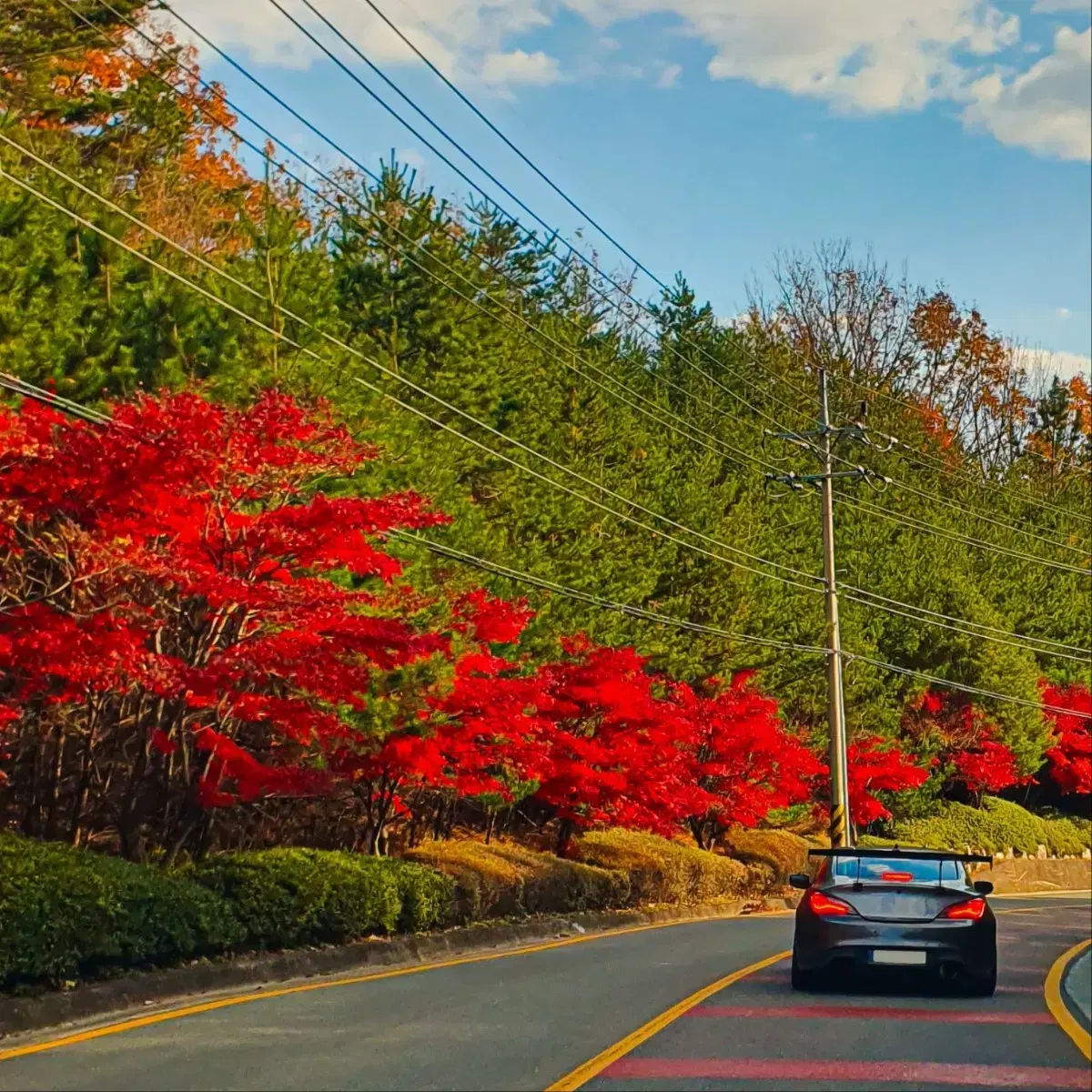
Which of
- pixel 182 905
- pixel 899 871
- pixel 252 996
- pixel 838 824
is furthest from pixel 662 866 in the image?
pixel 252 996

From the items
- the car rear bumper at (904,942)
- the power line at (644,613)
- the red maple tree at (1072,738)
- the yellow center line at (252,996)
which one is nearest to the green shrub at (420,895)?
the yellow center line at (252,996)

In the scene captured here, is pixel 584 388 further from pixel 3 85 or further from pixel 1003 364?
pixel 1003 364

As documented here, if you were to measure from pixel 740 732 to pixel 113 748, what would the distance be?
69.4 ft

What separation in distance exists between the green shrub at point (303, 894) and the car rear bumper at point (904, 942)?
20.7ft

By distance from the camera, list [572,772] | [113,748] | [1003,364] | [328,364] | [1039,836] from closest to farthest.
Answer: [113,748] → [328,364] → [572,772] → [1039,836] → [1003,364]

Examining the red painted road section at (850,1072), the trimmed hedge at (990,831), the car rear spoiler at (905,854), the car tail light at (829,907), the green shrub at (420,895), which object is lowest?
the trimmed hedge at (990,831)

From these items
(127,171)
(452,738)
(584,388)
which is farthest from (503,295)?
(452,738)

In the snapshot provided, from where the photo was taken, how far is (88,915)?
1433 cm

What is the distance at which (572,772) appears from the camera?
1227 inches

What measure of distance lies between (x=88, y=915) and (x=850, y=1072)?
24.1ft

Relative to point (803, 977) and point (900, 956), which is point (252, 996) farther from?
point (900, 956)

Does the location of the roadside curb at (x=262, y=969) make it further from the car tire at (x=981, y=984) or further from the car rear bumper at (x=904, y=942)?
the car tire at (x=981, y=984)

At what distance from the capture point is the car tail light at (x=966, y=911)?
15625 millimetres

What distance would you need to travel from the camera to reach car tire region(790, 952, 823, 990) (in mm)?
15867
